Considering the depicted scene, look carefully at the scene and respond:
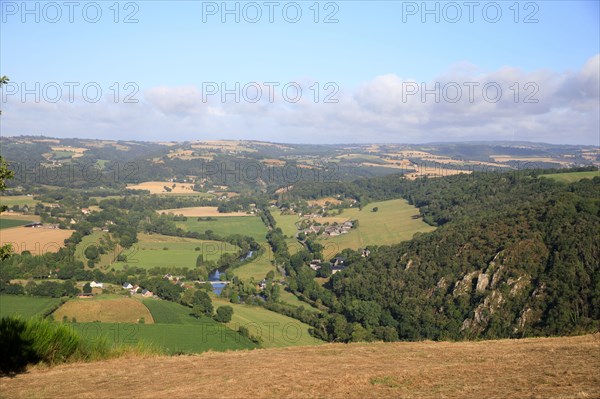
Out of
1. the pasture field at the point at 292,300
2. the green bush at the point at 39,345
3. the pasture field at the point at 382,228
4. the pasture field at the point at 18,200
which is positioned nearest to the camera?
the green bush at the point at 39,345

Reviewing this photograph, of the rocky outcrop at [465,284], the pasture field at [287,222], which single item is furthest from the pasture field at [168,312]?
the pasture field at [287,222]

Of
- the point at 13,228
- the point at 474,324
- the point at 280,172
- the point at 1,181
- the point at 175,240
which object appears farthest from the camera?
the point at 280,172

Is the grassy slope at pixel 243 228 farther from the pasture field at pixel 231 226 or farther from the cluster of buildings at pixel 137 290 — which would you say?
the cluster of buildings at pixel 137 290

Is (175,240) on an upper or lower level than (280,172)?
lower

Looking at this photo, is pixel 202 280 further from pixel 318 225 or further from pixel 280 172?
pixel 280 172

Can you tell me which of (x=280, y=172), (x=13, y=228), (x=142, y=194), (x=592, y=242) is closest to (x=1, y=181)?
(x=592, y=242)

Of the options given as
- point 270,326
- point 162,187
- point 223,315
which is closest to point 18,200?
point 162,187

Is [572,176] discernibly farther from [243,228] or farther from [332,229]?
[243,228]
